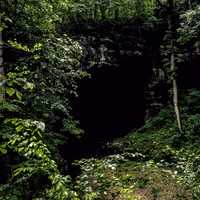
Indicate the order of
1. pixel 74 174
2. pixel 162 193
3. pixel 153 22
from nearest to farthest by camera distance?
pixel 162 193 < pixel 74 174 < pixel 153 22

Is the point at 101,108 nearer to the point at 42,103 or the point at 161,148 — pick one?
the point at 161,148

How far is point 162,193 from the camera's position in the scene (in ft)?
41.5

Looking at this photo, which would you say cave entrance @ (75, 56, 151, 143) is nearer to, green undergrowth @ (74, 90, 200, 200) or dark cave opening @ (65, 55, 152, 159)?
dark cave opening @ (65, 55, 152, 159)

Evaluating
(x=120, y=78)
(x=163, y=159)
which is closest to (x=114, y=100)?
(x=120, y=78)

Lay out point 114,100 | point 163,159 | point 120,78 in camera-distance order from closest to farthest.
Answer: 1. point 163,159
2. point 120,78
3. point 114,100

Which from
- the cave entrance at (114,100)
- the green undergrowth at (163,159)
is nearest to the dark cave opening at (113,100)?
the cave entrance at (114,100)

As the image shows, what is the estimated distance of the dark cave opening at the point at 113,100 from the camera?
2477cm

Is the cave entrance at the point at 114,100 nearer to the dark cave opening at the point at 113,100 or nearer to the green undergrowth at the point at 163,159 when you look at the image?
the dark cave opening at the point at 113,100

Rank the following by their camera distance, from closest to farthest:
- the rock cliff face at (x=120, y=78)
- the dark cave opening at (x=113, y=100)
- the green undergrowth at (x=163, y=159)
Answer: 1. the green undergrowth at (x=163, y=159)
2. the rock cliff face at (x=120, y=78)
3. the dark cave opening at (x=113, y=100)

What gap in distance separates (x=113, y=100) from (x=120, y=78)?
6.05 ft

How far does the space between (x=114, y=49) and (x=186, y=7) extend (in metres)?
5.21

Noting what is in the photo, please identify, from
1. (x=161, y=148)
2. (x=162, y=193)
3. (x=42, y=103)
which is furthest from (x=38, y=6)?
(x=161, y=148)

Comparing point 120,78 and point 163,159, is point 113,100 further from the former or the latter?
Answer: point 163,159

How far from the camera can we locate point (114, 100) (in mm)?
26625
